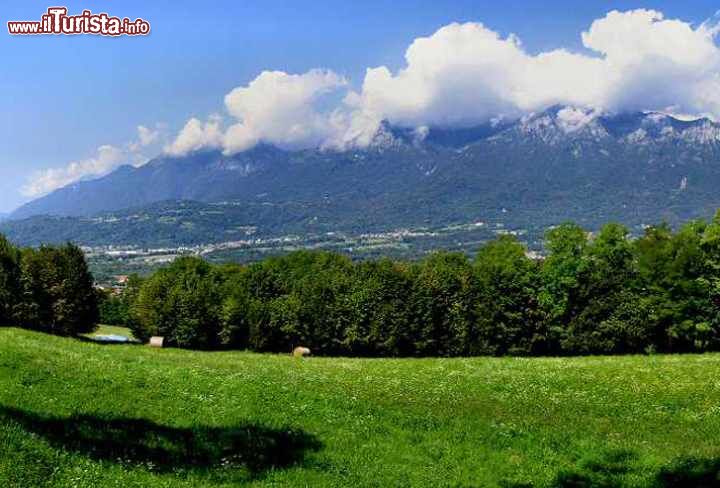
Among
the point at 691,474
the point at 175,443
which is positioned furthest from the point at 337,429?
the point at 691,474

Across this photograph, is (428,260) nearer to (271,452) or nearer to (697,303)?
(697,303)

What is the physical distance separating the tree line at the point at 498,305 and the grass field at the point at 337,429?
3747cm

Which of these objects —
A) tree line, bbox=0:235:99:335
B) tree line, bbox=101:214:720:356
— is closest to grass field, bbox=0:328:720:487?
tree line, bbox=101:214:720:356

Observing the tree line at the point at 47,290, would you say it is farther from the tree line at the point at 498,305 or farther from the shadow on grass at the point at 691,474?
the shadow on grass at the point at 691,474

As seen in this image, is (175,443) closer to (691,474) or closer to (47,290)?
(691,474)

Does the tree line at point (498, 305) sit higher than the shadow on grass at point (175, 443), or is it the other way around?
the shadow on grass at point (175, 443)

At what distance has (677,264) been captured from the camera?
205 ft

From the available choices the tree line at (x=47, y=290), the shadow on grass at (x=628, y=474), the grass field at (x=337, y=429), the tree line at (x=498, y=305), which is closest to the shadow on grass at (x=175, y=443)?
the grass field at (x=337, y=429)

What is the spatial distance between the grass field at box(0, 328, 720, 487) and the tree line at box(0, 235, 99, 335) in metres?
54.2

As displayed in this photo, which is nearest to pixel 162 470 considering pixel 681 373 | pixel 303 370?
pixel 303 370

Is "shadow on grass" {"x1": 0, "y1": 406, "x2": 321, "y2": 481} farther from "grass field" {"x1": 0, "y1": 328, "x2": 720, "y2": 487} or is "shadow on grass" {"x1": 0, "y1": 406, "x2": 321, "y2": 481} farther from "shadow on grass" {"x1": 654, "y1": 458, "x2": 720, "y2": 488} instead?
"shadow on grass" {"x1": 654, "y1": 458, "x2": 720, "y2": 488}

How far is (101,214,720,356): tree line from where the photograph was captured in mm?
62969

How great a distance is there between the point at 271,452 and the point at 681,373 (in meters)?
23.4

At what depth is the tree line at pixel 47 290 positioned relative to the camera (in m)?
74.6
